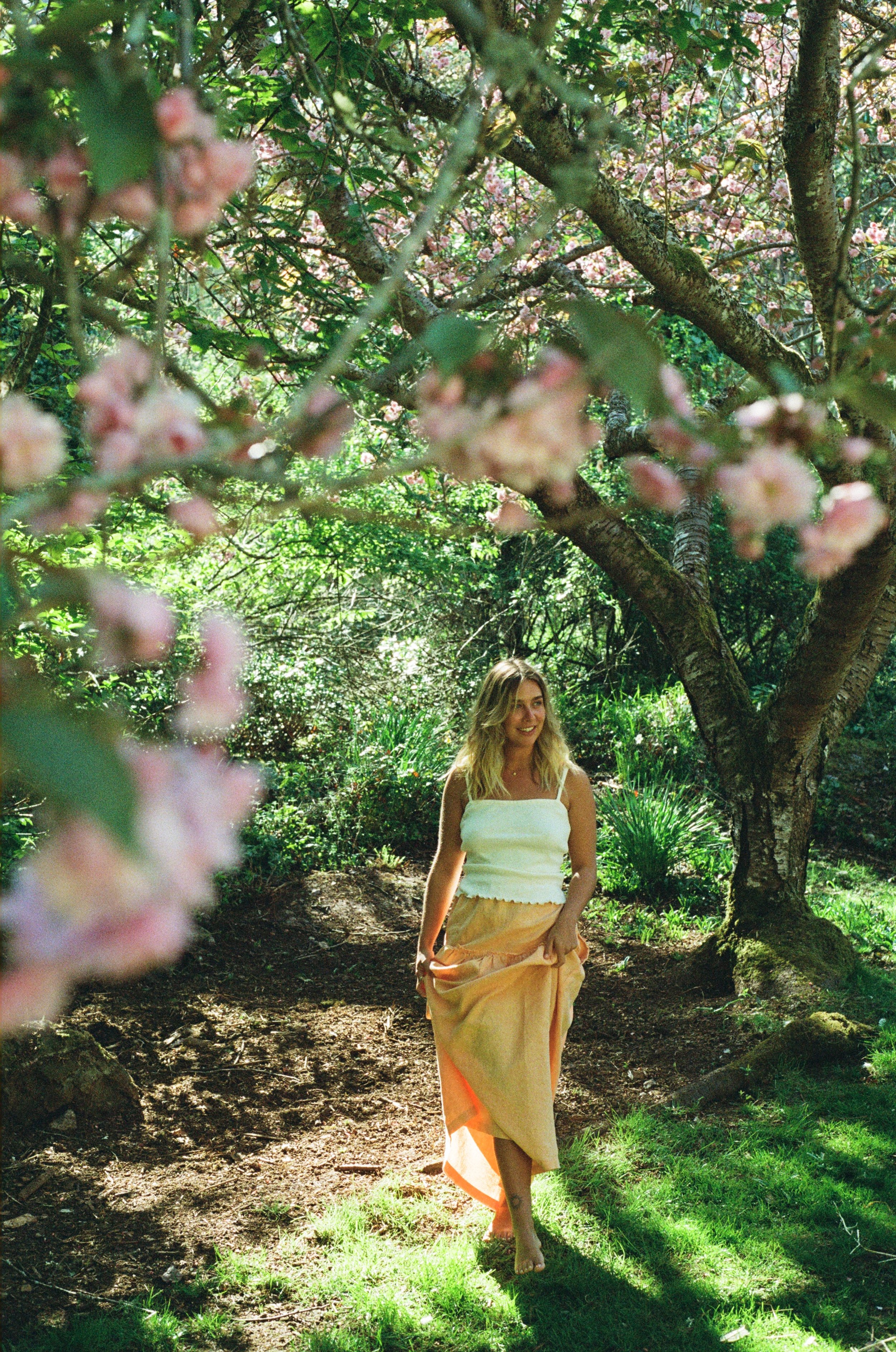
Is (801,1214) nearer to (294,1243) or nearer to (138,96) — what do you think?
(294,1243)

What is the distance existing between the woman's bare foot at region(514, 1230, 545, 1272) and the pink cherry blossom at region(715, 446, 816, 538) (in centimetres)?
243

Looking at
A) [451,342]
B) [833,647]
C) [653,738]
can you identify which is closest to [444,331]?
[451,342]

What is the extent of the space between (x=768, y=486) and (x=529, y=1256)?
2.48 metres

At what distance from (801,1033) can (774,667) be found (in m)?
5.02

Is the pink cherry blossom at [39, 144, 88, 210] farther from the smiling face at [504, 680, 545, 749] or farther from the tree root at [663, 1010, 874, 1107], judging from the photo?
the tree root at [663, 1010, 874, 1107]

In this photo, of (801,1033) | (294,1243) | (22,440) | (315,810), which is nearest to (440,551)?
(315,810)

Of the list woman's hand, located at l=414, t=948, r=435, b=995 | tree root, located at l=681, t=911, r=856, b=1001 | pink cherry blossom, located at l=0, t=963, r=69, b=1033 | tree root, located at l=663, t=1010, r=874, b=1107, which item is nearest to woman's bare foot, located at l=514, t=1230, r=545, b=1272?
woman's hand, located at l=414, t=948, r=435, b=995

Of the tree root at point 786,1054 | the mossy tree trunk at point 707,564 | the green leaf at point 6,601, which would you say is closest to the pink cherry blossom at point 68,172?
the green leaf at point 6,601

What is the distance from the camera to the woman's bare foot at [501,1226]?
2881mm

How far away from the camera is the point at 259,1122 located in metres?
3.58

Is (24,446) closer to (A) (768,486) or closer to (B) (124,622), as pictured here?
(B) (124,622)

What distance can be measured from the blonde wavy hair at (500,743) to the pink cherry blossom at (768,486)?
7.40 ft

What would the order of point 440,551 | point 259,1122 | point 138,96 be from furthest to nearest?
point 440,551, point 259,1122, point 138,96

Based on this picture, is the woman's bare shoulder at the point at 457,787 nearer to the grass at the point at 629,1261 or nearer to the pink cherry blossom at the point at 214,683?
the grass at the point at 629,1261
